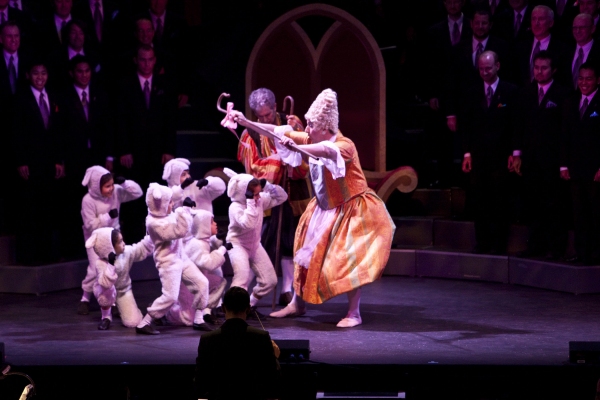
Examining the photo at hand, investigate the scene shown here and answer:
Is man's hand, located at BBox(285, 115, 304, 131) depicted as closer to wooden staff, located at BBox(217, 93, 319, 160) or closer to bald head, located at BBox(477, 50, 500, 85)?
wooden staff, located at BBox(217, 93, 319, 160)

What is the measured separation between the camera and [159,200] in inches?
272

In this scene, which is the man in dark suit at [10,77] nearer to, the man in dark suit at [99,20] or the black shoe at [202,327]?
the man in dark suit at [99,20]

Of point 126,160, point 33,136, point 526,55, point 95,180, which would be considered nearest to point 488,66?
point 526,55

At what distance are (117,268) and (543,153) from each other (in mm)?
3351

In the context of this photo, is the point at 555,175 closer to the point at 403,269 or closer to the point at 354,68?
the point at 403,269

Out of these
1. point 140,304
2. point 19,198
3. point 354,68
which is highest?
point 354,68

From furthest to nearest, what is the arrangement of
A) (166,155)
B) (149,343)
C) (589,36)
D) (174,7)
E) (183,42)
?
(174,7) < (183,42) < (166,155) < (589,36) < (149,343)

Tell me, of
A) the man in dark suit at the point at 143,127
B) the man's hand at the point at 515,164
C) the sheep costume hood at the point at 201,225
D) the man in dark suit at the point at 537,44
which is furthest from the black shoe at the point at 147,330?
the man in dark suit at the point at 537,44

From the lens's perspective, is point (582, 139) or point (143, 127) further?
point (143, 127)

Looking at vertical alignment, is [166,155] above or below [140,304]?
above

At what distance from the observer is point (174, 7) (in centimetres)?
1091

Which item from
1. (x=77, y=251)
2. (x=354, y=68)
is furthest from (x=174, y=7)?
(x=77, y=251)

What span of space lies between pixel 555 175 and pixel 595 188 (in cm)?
40

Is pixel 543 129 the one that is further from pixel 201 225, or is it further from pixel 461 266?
pixel 201 225
